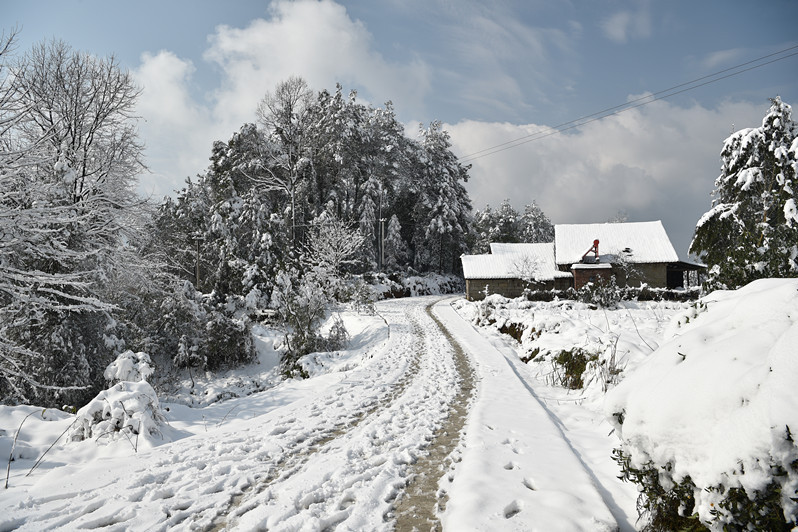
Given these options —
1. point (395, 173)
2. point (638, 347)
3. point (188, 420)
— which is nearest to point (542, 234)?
point (395, 173)

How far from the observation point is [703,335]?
3059mm

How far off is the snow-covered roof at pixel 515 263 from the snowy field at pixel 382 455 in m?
25.8

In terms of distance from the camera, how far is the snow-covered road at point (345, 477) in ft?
10.5

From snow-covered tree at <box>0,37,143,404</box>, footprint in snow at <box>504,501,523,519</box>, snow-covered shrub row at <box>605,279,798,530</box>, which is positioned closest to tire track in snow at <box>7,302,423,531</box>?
footprint in snow at <box>504,501,523,519</box>

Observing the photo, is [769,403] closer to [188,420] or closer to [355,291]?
[188,420]

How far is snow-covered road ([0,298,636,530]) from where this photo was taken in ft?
10.5

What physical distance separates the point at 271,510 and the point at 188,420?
409cm

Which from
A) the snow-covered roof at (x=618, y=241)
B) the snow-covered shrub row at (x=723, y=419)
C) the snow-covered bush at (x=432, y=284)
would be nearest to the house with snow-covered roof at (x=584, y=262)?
the snow-covered roof at (x=618, y=241)

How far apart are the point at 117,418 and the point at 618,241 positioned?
119 ft

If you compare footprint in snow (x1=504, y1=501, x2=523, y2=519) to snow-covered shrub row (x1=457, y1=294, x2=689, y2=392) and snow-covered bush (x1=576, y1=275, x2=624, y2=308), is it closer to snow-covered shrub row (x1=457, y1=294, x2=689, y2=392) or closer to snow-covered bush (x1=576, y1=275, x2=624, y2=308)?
snow-covered shrub row (x1=457, y1=294, x2=689, y2=392)

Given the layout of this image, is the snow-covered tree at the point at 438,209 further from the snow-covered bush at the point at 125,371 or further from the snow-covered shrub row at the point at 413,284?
the snow-covered bush at the point at 125,371

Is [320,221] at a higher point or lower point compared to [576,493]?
higher

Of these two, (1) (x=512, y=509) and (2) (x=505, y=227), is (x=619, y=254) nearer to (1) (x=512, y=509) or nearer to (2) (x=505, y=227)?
(2) (x=505, y=227)

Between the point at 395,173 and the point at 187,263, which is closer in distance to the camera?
the point at 187,263
